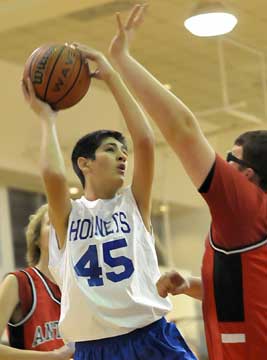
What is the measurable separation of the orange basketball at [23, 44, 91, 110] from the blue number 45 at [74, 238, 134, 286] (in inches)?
25.9

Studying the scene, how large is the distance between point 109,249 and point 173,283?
803 millimetres

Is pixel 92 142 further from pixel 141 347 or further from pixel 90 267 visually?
pixel 141 347

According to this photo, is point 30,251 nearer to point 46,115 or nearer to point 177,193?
point 46,115

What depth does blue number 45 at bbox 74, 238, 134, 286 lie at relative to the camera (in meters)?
3.94

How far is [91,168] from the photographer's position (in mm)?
4207

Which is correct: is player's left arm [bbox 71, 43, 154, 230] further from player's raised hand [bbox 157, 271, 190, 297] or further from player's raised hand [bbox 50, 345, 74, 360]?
player's raised hand [bbox 157, 271, 190, 297]

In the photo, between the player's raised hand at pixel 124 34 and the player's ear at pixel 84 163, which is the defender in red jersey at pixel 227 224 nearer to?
the player's raised hand at pixel 124 34

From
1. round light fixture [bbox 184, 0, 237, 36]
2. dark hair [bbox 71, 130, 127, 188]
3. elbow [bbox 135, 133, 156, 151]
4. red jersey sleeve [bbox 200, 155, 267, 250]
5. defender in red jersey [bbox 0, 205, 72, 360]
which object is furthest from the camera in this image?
round light fixture [bbox 184, 0, 237, 36]

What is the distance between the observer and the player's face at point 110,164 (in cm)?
415

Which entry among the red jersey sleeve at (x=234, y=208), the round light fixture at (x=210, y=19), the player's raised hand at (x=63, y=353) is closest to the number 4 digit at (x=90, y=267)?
the player's raised hand at (x=63, y=353)

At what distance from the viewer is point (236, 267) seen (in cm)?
324

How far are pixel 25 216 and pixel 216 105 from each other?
2.64 metres

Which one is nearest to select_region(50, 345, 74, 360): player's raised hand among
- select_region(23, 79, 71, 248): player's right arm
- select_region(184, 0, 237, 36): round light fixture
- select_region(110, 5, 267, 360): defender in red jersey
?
select_region(23, 79, 71, 248): player's right arm

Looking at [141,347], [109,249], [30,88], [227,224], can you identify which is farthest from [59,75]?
[227,224]
